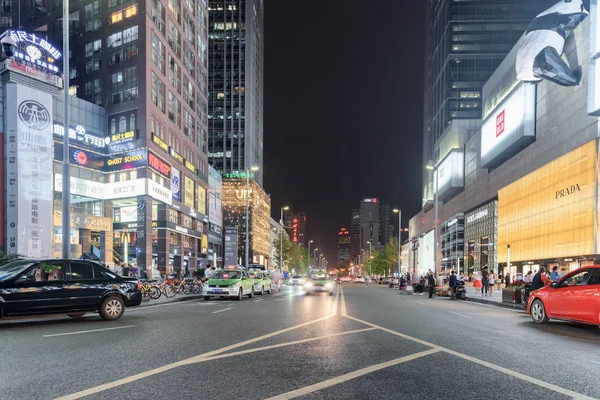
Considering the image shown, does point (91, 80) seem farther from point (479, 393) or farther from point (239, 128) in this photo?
point (239, 128)

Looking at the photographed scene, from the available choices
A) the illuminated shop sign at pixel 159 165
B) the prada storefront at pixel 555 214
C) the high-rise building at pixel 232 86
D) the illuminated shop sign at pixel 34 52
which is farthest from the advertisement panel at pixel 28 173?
the high-rise building at pixel 232 86

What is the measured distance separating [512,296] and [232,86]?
117763mm

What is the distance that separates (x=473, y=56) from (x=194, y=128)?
269 ft

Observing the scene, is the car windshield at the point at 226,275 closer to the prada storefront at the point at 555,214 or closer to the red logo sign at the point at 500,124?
the prada storefront at the point at 555,214

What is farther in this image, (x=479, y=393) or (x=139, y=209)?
(x=139, y=209)

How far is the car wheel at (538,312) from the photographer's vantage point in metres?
12.9

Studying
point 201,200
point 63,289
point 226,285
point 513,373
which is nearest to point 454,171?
point 201,200

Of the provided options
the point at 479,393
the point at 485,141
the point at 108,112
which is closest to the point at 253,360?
the point at 479,393

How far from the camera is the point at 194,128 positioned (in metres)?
72.2

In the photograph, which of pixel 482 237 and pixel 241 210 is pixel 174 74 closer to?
pixel 482 237

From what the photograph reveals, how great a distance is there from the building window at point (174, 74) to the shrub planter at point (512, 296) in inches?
2001

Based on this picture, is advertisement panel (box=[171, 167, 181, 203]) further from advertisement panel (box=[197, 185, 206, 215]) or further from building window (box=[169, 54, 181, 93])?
building window (box=[169, 54, 181, 93])

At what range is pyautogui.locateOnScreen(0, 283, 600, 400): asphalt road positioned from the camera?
525 cm

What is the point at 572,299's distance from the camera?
11820 mm
